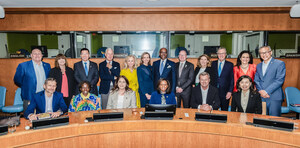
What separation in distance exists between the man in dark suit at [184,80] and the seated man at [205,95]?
534 millimetres

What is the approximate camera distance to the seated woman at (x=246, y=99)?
108 inches

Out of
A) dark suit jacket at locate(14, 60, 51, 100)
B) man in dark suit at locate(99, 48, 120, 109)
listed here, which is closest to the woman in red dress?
man in dark suit at locate(99, 48, 120, 109)

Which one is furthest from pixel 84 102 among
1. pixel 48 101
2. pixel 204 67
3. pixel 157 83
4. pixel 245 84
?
pixel 245 84

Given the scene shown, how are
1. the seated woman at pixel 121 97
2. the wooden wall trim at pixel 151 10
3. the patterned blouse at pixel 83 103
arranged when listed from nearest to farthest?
the patterned blouse at pixel 83 103, the seated woman at pixel 121 97, the wooden wall trim at pixel 151 10

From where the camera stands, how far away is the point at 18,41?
22.3ft

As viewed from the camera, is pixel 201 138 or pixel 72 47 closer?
pixel 201 138

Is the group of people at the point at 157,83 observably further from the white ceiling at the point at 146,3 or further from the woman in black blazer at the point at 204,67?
the white ceiling at the point at 146,3

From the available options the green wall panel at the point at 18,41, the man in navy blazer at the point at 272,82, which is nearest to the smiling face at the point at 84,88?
the man in navy blazer at the point at 272,82

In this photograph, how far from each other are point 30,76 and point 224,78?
3517mm

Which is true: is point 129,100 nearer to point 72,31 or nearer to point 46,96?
point 46,96

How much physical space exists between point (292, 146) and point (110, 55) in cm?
300

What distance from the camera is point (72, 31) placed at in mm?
4707

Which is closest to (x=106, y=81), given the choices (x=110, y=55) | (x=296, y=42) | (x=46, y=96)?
(x=110, y=55)

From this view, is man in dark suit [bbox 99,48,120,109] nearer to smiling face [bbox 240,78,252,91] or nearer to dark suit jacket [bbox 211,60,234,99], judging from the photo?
dark suit jacket [bbox 211,60,234,99]
